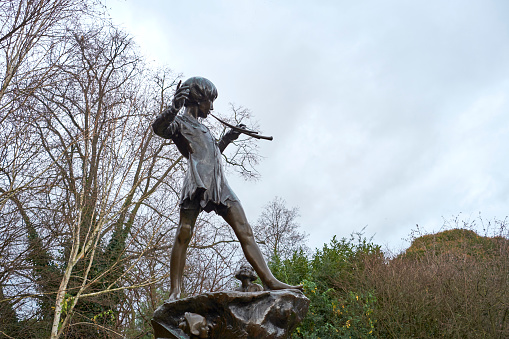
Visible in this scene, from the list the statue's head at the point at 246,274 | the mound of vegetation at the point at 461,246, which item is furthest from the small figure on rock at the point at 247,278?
the mound of vegetation at the point at 461,246

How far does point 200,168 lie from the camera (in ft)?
14.8

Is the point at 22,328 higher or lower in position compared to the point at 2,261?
lower

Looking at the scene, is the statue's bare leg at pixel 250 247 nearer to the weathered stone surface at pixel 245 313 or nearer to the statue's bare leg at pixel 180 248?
the weathered stone surface at pixel 245 313

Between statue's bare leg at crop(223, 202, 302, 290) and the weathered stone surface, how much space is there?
0.24 m

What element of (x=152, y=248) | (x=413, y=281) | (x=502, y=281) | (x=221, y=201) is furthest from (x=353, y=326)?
(x=221, y=201)

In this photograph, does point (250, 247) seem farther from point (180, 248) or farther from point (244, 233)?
point (180, 248)

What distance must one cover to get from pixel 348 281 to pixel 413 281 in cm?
176

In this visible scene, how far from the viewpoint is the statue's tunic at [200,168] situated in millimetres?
4422

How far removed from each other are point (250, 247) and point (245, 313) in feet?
2.19

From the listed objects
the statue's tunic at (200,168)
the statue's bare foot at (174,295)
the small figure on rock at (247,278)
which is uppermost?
the statue's tunic at (200,168)

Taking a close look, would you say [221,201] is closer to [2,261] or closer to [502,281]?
[2,261]

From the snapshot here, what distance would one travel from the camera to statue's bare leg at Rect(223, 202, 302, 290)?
4.15 meters

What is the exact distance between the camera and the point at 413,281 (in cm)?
1033

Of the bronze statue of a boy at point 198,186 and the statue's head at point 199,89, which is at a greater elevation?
the statue's head at point 199,89
